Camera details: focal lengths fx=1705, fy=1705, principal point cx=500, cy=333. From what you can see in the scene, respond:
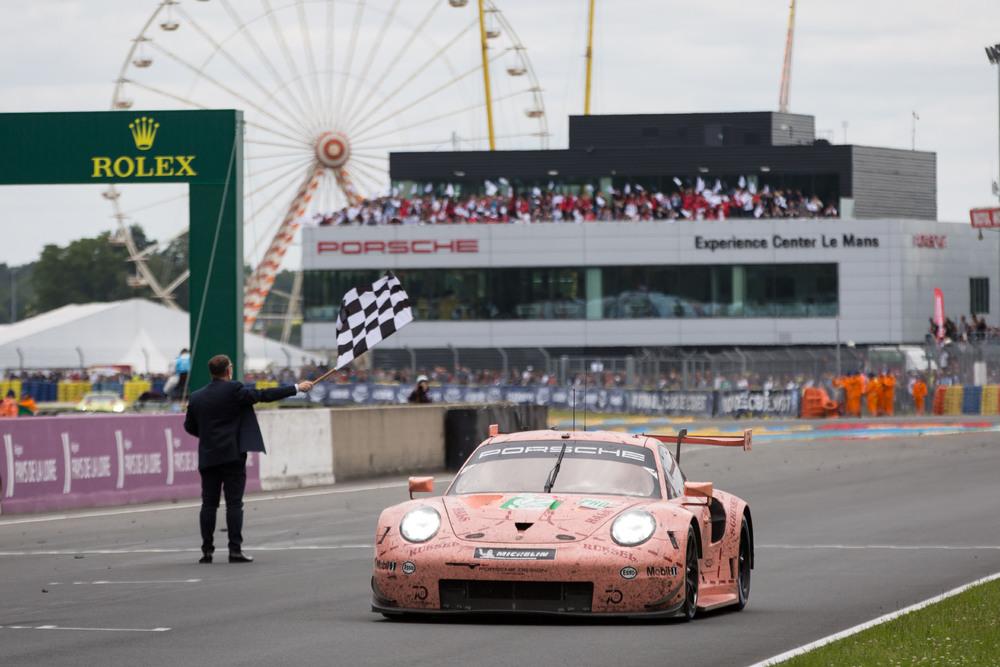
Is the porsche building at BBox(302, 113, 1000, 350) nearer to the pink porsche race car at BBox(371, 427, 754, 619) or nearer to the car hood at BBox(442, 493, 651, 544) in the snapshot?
the pink porsche race car at BBox(371, 427, 754, 619)

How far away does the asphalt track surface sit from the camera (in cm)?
821

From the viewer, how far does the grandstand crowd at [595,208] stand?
239 feet

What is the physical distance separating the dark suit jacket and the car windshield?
3.43 m

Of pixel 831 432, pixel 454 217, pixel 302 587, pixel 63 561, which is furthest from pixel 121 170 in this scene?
pixel 454 217

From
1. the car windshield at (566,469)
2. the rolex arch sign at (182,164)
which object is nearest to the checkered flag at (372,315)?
the car windshield at (566,469)

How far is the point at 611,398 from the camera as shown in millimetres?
50094

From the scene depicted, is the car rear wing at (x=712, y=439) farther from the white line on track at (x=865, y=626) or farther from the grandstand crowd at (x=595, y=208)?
the grandstand crowd at (x=595, y=208)

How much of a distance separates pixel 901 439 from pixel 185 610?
24.6 metres

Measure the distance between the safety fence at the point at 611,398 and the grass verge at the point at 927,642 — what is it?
32968 mm

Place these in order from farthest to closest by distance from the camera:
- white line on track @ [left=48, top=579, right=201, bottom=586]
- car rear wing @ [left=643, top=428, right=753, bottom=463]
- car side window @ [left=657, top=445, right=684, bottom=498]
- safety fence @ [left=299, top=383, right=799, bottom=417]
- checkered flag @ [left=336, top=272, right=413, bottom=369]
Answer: safety fence @ [left=299, top=383, right=799, bottom=417], checkered flag @ [left=336, top=272, right=413, bottom=369], white line on track @ [left=48, top=579, right=201, bottom=586], car rear wing @ [left=643, top=428, right=753, bottom=463], car side window @ [left=657, top=445, right=684, bottom=498]

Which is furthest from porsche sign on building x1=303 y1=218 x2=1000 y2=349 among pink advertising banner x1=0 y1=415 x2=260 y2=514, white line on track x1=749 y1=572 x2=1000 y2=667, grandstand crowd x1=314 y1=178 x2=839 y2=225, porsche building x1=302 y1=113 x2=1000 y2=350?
white line on track x1=749 y1=572 x2=1000 y2=667

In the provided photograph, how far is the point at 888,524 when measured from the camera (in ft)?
55.6

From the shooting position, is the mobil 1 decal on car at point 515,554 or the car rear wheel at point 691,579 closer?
the mobil 1 decal on car at point 515,554

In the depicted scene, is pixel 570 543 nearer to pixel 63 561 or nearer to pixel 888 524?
pixel 63 561
